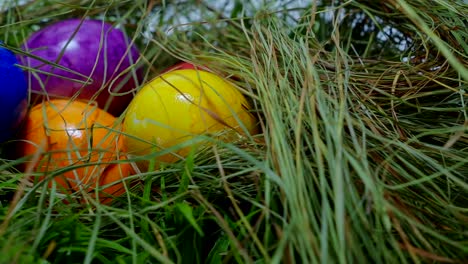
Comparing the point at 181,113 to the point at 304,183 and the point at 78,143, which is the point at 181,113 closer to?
the point at 78,143

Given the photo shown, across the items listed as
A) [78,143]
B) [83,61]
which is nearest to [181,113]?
[78,143]

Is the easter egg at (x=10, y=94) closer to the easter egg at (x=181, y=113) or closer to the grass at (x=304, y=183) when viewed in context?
the grass at (x=304, y=183)

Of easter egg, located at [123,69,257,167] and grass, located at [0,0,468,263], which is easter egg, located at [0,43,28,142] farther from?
easter egg, located at [123,69,257,167]

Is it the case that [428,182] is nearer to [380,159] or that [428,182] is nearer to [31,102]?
[380,159]

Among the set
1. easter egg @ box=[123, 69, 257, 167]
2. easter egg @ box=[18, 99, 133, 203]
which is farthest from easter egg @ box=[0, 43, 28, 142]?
easter egg @ box=[123, 69, 257, 167]

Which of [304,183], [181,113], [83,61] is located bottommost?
[304,183]

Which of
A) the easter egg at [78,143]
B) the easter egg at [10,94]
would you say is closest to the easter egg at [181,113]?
the easter egg at [78,143]
